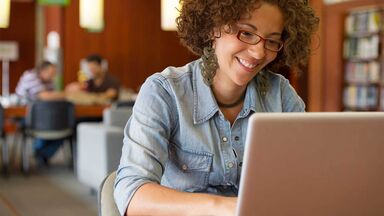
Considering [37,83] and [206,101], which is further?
[37,83]

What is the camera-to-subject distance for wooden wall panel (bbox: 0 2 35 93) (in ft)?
50.8

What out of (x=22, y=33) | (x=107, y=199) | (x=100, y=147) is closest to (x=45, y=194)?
(x=100, y=147)

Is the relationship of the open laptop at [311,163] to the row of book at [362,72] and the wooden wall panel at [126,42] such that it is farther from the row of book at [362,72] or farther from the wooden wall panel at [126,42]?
the wooden wall panel at [126,42]

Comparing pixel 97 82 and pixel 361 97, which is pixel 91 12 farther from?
pixel 361 97

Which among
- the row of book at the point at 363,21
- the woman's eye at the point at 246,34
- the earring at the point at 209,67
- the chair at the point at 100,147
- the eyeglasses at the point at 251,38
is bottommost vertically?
the chair at the point at 100,147

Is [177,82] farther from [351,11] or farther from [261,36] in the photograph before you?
[351,11]

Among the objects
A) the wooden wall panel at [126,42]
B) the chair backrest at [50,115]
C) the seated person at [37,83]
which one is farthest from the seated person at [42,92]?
the wooden wall panel at [126,42]

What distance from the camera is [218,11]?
1.54 meters

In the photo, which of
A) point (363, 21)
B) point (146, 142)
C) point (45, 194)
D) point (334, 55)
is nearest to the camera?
point (146, 142)

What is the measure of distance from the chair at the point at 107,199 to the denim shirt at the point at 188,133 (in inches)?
5.4

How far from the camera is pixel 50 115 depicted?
22.8ft

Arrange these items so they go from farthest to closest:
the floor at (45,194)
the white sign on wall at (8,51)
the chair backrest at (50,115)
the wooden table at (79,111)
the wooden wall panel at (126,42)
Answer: the white sign on wall at (8,51)
the wooden wall panel at (126,42)
the wooden table at (79,111)
the chair backrest at (50,115)
the floor at (45,194)

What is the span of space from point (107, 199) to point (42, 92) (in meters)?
6.56

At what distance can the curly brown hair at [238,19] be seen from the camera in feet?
4.93
